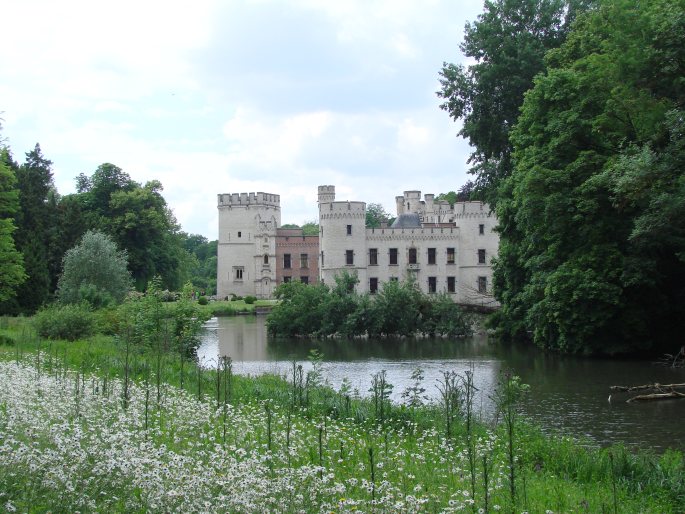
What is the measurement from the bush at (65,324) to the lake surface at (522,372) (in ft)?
10.4

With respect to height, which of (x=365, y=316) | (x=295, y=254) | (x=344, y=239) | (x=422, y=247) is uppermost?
(x=295, y=254)

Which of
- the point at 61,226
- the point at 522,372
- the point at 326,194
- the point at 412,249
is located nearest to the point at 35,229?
the point at 61,226

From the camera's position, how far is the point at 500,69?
28.2 metres

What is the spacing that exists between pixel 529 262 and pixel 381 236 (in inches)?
951

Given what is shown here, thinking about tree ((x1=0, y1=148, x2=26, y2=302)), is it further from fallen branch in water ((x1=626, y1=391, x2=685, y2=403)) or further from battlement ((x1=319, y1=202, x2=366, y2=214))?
fallen branch in water ((x1=626, y1=391, x2=685, y2=403))

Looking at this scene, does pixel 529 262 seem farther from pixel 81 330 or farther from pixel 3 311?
pixel 3 311

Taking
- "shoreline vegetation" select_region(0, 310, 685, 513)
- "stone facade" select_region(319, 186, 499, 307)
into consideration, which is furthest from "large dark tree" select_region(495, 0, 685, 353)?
"stone facade" select_region(319, 186, 499, 307)

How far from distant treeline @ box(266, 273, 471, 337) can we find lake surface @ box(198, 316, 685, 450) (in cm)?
124

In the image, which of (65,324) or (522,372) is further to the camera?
(522,372)

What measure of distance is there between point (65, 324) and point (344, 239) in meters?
28.3

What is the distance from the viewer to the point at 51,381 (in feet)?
29.7

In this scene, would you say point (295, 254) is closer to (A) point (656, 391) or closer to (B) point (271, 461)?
(A) point (656, 391)

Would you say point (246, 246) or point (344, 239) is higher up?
point (246, 246)

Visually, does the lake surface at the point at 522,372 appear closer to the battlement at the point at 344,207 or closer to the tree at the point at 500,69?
the tree at the point at 500,69
